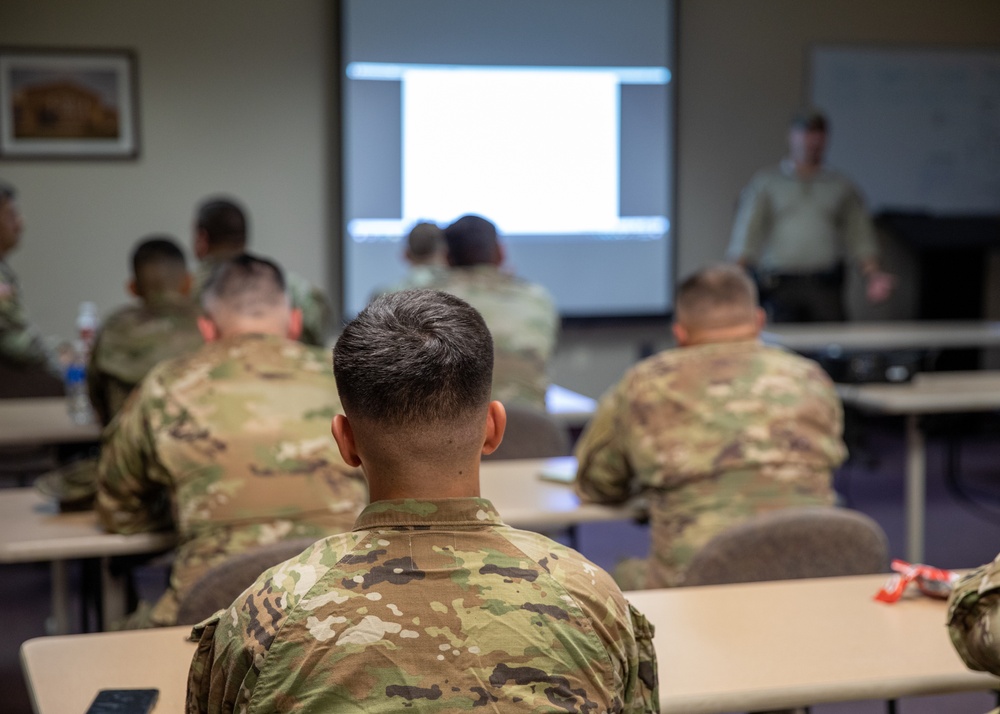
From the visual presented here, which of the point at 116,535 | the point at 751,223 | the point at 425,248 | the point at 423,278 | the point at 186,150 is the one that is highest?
the point at 186,150

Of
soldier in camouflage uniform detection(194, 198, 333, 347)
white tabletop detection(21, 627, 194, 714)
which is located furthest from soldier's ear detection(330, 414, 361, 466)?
soldier in camouflage uniform detection(194, 198, 333, 347)

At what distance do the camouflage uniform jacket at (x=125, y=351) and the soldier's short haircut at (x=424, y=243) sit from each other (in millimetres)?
1335

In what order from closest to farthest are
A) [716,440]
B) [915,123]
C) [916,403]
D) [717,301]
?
1. [716,440]
2. [717,301]
3. [916,403]
4. [915,123]

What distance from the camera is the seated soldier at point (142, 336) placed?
3709 millimetres

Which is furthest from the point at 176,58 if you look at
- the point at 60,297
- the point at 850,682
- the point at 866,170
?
the point at 850,682

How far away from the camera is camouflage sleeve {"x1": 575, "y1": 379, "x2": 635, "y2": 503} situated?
106 inches

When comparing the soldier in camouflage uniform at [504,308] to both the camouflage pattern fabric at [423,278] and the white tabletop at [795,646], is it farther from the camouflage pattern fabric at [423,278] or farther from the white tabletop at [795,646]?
the white tabletop at [795,646]

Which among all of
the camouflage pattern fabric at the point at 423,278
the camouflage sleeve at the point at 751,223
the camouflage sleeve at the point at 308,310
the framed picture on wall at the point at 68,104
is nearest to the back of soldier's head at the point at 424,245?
the camouflage pattern fabric at the point at 423,278

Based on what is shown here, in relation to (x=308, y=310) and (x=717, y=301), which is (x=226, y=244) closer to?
(x=308, y=310)

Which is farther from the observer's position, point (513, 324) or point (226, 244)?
point (226, 244)

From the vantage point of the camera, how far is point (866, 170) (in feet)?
24.4

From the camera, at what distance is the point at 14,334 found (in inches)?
171

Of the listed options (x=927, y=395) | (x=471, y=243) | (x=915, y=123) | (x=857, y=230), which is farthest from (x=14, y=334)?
(x=915, y=123)

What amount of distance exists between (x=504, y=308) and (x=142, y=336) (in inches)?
49.2
